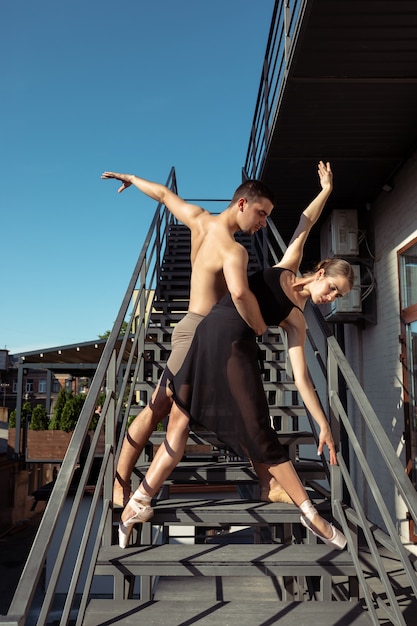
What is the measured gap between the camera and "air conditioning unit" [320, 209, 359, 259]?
23.7 feet

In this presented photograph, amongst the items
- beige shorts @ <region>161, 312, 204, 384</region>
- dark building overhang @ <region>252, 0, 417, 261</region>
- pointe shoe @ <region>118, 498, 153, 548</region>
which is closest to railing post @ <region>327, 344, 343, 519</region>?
beige shorts @ <region>161, 312, 204, 384</region>

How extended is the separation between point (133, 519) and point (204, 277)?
54.5 inches

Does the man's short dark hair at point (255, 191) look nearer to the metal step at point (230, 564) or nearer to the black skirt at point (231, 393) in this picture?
the black skirt at point (231, 393)

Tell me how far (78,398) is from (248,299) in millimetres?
13332

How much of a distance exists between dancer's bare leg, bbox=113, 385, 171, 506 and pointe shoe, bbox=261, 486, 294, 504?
805 mm

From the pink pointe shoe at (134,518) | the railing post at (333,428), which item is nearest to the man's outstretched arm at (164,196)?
the railing post at (333,428)

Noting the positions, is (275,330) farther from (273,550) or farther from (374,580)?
(273,550)

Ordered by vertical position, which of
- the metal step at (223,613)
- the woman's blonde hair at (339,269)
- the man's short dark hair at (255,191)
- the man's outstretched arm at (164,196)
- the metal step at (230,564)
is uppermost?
the man's outstretched arm at (164,196)

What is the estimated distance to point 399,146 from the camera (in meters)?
5.91

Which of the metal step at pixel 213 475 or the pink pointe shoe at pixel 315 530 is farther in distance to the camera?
the metal step at pixel 213 475

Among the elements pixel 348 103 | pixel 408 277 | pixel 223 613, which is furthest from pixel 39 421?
pixel 223 613

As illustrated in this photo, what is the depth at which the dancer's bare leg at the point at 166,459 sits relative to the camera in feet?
9.59

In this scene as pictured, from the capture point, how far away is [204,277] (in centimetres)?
320

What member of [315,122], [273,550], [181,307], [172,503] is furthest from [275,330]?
[273,550]
